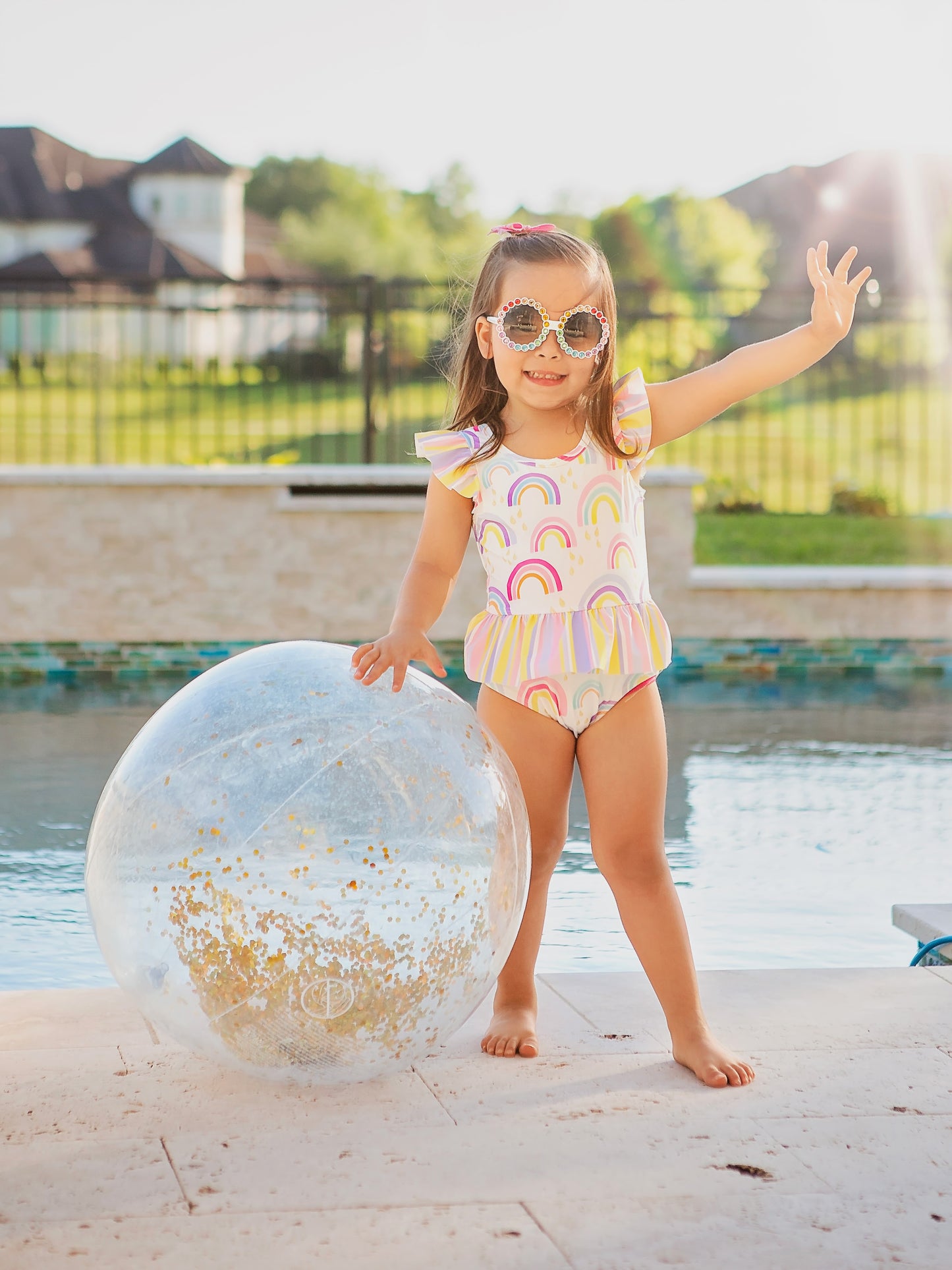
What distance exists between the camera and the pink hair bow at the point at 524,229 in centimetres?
307

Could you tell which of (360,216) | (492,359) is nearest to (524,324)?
(492,359)

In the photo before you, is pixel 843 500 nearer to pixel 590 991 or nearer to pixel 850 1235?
pixel 590 991

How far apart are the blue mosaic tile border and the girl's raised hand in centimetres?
617

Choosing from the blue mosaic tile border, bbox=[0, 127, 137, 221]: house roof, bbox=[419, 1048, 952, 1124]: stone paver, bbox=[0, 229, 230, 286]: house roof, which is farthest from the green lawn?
bbox=[0, 127, 137, 221]: house roof

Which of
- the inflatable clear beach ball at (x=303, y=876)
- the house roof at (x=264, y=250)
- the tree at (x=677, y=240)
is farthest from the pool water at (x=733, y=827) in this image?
the house roof at (x=264, y=250)

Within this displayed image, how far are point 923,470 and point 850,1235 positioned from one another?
10.9 metres

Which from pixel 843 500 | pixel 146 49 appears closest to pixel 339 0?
pixel 146 49

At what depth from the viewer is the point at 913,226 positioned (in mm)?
50500

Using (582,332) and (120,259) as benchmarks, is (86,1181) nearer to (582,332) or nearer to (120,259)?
(582,332)

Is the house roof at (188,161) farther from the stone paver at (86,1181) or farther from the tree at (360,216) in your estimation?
the stone paver at (86,1181)

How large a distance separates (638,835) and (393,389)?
943cm

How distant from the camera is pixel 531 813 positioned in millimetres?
3000

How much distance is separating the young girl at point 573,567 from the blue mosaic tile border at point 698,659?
20.3ft

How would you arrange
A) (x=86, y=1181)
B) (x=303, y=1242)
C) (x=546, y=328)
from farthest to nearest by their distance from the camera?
(x=546, y=328), (x=86, y=1181), (x=303, y=1242)
